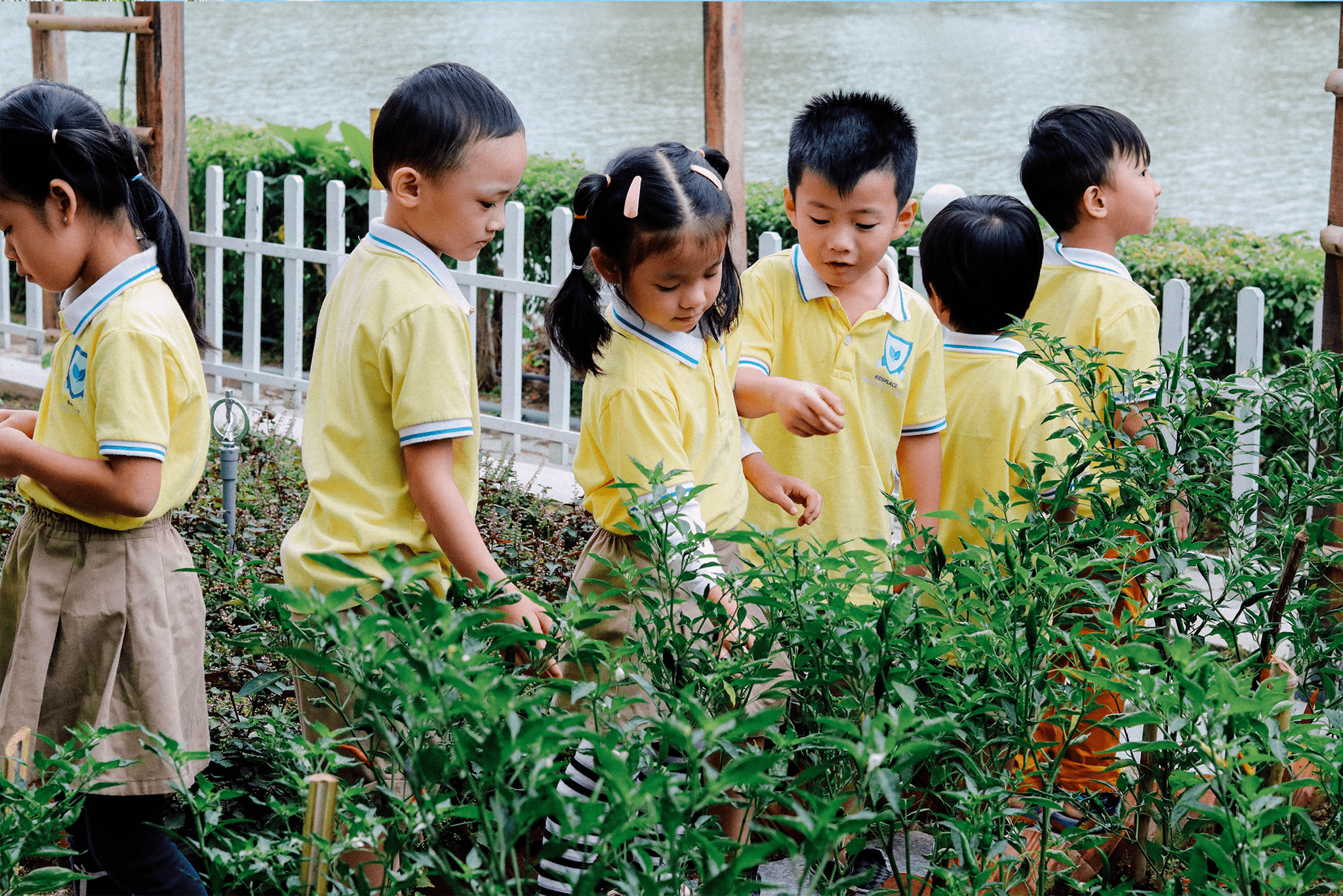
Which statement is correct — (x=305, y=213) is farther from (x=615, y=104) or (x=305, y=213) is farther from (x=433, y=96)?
(x=615, y=104)

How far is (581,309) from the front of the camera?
2.04 metres

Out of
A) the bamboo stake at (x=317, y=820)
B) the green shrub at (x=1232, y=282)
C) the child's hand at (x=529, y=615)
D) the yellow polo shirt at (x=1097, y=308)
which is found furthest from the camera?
the green shrub at (x=1232, y=282)

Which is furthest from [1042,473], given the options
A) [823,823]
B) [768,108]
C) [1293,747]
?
[768,108]

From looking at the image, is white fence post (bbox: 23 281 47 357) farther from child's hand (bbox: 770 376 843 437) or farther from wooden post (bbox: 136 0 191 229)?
child's hand (bbox: 770 376 843 437)

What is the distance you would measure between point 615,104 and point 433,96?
15.7m

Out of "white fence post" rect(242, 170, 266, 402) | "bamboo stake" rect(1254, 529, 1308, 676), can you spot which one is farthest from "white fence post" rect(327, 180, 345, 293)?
"bamboo stake" rect(1254, 529, 1308, 676)

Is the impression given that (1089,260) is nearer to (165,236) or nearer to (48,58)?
(165,236)

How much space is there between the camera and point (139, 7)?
5.41 meters

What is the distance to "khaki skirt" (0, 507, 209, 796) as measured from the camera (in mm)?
1926

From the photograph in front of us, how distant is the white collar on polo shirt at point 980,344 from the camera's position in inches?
99.7

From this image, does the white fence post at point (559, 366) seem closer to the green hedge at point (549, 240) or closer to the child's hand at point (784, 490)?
the green hedge at point (549, 240)

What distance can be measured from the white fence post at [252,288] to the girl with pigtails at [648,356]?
4476mm

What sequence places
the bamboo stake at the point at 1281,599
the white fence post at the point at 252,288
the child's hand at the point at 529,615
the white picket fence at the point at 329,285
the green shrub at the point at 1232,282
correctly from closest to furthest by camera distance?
the bamboo stake at the point at 1281,599, the child's hand at the point at 529,615, the green shrub at the point at 1232,282, the white picket fence at the point at 329,285, the white fence post at the point at 252,288

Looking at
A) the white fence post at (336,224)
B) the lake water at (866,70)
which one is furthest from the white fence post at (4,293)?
the lake water at (866,70)
